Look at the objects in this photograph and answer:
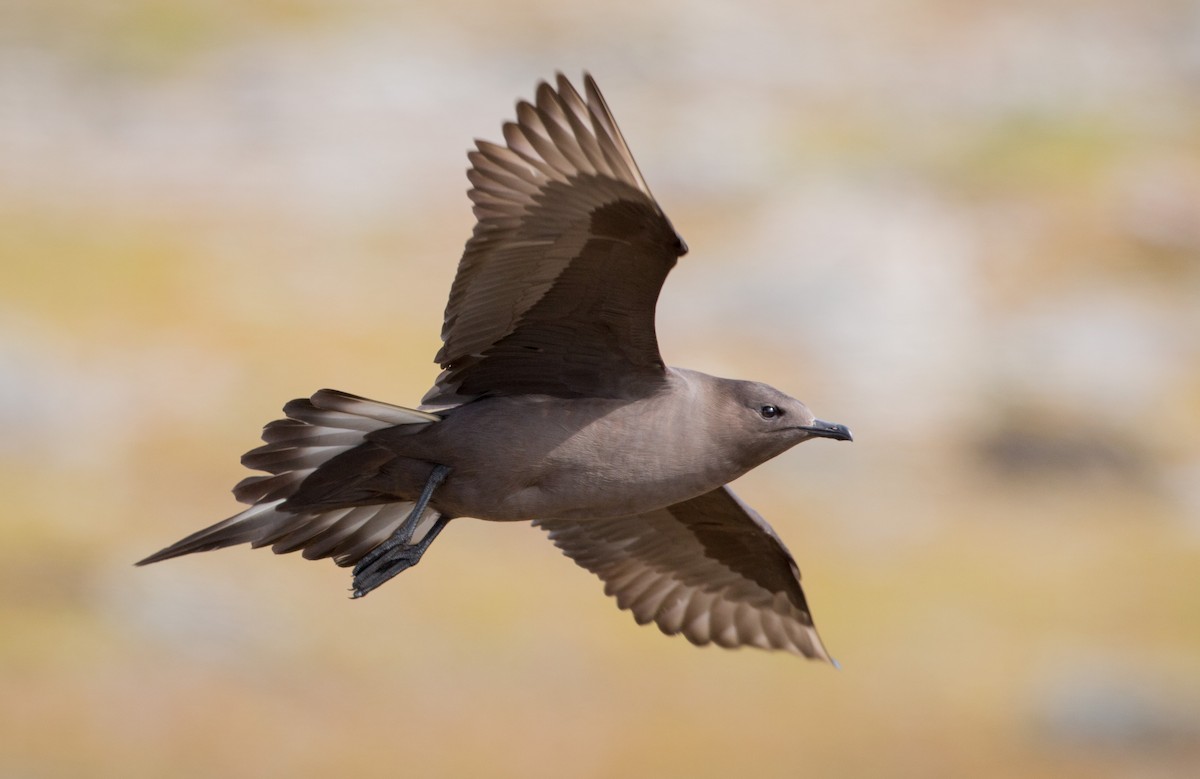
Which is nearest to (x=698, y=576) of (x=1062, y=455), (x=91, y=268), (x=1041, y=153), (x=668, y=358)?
(x=668, y=358)

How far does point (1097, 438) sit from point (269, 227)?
13.8m

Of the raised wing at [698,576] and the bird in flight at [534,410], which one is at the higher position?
the bird in flight at [534,410]

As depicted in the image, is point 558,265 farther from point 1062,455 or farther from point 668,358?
point 1062,455

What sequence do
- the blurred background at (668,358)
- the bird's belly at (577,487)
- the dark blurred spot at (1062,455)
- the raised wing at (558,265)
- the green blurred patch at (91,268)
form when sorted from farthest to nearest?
1. the dark blurred spot at (1062,455)
2. the green blurred patch at (91,268)
3. the blurred background at (668,358)
4. the bird's belly at (577,487)
5. the raised wing at (558,265)

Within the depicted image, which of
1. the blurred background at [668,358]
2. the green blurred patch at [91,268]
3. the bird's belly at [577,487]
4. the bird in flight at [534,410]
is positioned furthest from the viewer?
the green blurred patch at [91,268]

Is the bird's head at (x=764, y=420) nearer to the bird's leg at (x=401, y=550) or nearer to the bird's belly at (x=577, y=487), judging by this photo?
the bird's belly at (x=577, y=487)

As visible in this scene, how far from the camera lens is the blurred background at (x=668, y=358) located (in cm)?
1816

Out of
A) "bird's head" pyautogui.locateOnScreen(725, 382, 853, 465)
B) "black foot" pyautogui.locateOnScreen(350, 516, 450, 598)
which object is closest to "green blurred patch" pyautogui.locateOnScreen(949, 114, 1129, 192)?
"bird's head" pyautogui.locateOnScreen(725, 382, 853, 465)

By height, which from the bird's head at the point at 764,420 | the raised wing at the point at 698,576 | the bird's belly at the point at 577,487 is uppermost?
the bird's head at the point at 764,420

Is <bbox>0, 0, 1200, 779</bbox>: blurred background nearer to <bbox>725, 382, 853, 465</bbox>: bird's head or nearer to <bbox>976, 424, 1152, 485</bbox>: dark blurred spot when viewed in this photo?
<bbox>976, 424, 1152, 485</bbox>: dark blurred spot

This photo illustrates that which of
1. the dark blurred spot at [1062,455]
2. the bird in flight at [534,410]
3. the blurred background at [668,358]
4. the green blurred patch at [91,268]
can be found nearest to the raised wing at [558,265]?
the bird in flight at [534,410]

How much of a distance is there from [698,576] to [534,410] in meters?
2.30

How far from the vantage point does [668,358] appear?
2331 cm

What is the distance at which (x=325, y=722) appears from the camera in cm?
1758
